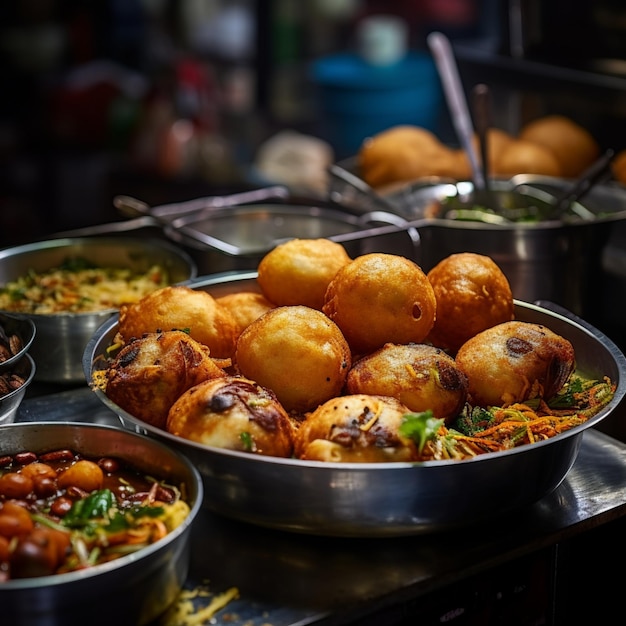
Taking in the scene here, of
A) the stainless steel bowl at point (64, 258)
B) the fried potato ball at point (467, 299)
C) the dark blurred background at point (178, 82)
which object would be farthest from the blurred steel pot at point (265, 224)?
the dark blurred background at point (178, 82)

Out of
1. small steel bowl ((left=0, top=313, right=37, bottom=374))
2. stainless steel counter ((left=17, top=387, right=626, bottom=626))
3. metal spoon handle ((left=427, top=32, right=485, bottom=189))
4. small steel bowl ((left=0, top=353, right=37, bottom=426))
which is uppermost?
metal spoon handle ((left=427, top=32, right=485, bottom=189))

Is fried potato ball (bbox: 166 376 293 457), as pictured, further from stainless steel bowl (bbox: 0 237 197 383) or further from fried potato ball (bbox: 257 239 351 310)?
stainless steel bowl (bbox: 0 237 197 383)

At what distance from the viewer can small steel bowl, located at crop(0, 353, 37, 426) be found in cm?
217

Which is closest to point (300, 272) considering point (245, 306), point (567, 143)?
point (245, 306)

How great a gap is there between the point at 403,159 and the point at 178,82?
3224 mm

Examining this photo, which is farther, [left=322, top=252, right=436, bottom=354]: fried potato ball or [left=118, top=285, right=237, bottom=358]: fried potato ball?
[left=118, top=285, right=237, bottom=358]: fried potato ball

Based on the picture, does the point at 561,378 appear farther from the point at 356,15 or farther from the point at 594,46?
the point at 356,15

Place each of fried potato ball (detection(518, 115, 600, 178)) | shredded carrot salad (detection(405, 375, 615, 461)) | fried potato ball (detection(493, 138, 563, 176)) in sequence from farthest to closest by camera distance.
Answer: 1. fried potato ball (detection(518, 115, 600, 178))
2. fried potato ball (detection(493, 138, 563, 176))
3. shredded carrot salad (detection(405, 375, 615, 461))

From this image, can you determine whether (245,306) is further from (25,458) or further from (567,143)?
(567,143)

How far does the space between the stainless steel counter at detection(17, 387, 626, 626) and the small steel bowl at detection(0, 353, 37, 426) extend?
55 cm

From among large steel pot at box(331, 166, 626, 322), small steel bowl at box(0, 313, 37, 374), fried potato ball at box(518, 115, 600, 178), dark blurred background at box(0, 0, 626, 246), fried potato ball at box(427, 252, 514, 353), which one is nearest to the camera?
fried potato ball at box(427, 252, 514, 353)

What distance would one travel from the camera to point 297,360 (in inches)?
78.7

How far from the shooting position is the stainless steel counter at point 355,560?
5.64ft

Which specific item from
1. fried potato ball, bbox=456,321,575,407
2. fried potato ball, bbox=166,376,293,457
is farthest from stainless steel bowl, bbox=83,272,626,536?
fried potato ball, bbox=456,321,575,407
